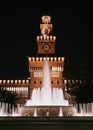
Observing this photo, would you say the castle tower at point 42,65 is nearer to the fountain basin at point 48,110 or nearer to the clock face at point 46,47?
the clock face at point 46,47

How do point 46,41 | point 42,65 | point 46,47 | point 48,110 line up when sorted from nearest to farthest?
1. point 48,110
2. point 42,65
3. point 46,47
4. point 46,41

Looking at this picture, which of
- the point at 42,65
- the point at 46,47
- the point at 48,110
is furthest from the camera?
the point at 46,47

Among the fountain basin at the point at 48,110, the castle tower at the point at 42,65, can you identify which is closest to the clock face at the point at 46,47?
the castle tower at the point at 42,65

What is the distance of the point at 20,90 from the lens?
8031 cm

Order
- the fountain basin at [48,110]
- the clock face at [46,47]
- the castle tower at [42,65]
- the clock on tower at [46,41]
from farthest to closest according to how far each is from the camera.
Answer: the clock face at [46,47]
the clock on tower at [46,41]
the castle tower at [42,65]
the fountain basin at [48,110]

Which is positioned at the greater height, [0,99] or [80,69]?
[80,69]

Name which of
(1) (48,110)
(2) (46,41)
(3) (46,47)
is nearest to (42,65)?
(3) (46,47)

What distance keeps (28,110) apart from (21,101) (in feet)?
168

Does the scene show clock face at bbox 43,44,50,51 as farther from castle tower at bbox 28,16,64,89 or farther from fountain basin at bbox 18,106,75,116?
fountain basin at bbox 18,106,75,116

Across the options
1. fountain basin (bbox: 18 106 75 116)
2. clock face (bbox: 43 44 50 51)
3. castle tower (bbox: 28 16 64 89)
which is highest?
clock face (bbox: 43 44 50 51)

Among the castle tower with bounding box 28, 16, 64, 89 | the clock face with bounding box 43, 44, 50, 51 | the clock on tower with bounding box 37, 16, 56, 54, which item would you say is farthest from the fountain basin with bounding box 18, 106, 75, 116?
the clock face with bounding box 43, 44, 50, 51

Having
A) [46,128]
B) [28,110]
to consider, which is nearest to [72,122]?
[46,128]

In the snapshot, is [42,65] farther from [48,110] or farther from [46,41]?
[48,110]

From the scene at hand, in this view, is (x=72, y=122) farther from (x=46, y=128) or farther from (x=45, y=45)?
(x=45, y=45)
